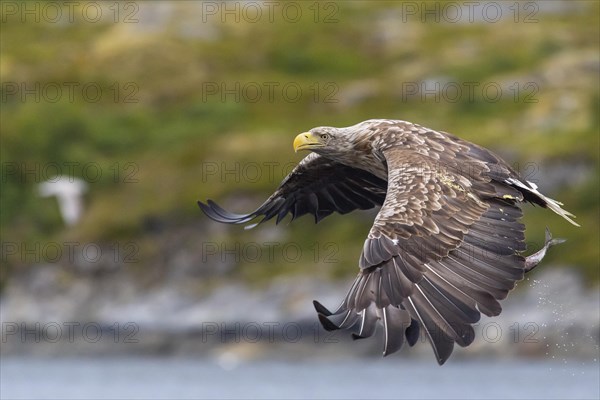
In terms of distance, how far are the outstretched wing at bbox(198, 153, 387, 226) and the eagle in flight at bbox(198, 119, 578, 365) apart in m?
0.73

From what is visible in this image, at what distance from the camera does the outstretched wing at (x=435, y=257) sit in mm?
10789

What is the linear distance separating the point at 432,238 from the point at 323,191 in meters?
3.68

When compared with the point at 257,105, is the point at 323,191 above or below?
above

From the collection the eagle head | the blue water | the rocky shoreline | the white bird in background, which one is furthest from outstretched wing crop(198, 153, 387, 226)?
the white bird in background

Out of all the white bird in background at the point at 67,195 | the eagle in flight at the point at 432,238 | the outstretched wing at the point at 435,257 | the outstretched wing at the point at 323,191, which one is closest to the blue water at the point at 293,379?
the white bird in background at the point at 67,195

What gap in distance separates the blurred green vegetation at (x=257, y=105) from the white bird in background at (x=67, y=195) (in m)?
0.50

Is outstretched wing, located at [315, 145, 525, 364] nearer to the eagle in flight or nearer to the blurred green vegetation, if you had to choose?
the eagle in flight

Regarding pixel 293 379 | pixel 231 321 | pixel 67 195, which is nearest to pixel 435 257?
pixel 293 379

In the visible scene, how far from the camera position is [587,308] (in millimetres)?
43812

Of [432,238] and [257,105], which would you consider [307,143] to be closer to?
[432,238]

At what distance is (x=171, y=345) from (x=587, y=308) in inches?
616

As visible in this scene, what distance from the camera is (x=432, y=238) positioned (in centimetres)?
1165

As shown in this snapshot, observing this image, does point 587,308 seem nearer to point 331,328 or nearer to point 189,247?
point 189,247

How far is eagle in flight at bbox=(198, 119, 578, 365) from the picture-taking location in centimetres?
1082
